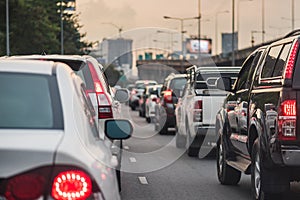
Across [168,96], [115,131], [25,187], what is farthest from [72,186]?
[168,96]

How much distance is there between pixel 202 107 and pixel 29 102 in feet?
42.2

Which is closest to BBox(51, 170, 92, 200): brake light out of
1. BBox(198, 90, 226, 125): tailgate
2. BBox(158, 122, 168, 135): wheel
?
BBox(198, 90, 226, 125): tailgate

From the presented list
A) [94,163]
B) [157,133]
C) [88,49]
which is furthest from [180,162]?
[88,49]

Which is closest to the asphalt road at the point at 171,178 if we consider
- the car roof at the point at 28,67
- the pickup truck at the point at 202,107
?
the pickup truck at the point at 202,107

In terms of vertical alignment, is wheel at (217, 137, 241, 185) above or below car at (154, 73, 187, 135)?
below

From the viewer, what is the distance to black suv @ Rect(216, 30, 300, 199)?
9.63m

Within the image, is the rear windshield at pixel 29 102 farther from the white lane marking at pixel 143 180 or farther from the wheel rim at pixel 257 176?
the white lane marking at pixel 143 180

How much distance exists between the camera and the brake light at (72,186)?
503 cm

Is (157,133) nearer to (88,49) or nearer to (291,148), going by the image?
(291,148)

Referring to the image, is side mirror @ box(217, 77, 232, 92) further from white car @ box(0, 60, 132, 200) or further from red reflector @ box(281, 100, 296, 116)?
white car @ box(0, 60, 132, 200)

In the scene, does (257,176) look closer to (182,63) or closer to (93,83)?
(93,83)

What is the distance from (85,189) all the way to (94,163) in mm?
236

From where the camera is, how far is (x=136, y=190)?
43.4 ft

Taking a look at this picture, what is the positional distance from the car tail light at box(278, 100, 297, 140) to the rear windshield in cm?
433
